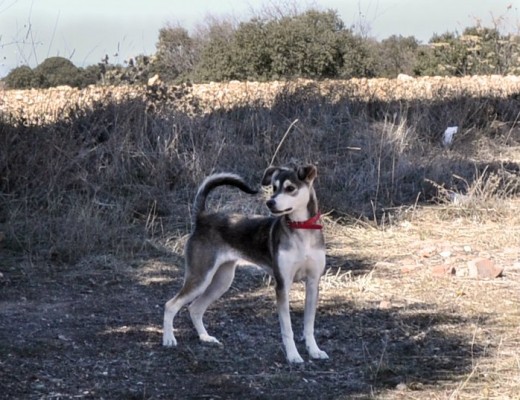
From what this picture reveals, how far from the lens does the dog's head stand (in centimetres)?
663

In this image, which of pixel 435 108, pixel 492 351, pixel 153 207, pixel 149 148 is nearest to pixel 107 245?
pixel 153 207

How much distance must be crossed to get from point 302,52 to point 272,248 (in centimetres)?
2234

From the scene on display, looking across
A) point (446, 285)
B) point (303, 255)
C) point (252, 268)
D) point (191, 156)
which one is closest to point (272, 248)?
point (303, 255)

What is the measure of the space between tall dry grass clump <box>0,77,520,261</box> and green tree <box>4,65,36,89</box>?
76.7 inches

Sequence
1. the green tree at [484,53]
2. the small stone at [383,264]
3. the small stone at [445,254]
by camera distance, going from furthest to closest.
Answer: the green tree at [484,53] < the small stone at [445,254] < the small stone at [383,264]

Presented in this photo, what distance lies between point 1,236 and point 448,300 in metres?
3.89

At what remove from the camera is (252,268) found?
958cm

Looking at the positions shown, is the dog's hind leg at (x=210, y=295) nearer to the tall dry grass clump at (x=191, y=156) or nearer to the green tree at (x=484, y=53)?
the tall dry grass clump at (x=191, y=156)

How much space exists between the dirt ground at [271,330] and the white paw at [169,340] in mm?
70

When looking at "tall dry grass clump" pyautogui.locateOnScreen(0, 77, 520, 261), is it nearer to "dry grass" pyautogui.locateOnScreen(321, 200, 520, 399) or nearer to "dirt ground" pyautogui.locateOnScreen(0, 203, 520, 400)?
"dry grass" pyautogui.locateOnScreen(321, 200, 520, 399)

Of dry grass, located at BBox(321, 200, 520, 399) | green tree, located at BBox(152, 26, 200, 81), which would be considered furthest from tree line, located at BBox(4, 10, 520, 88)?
dry grass, located at BBox(321, 200, 520, 399)

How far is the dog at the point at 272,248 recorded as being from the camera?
6.66 meters

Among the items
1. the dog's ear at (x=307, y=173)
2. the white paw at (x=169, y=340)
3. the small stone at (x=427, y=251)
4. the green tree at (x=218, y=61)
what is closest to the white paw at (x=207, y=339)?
the white paw at (x=169, y=340)

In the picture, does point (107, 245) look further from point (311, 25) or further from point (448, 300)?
point (311, 25)
